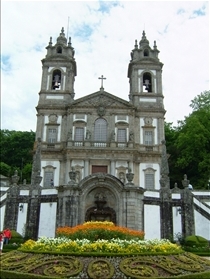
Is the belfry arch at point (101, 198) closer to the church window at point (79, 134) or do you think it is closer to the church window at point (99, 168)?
the church window at point (99, 168)

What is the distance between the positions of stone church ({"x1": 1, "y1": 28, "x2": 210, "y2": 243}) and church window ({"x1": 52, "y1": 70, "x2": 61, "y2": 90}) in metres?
0.11

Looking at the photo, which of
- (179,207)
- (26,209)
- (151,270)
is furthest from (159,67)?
(151,270)

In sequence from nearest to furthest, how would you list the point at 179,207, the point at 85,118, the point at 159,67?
the point at 179,207, the point at 85,118, the point at 159,67

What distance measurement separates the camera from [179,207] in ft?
78.9

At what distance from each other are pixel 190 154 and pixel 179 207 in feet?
38.4

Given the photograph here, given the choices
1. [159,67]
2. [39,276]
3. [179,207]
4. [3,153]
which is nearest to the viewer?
[39,276]

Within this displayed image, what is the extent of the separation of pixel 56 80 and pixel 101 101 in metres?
6.24

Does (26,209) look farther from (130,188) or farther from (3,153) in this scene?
(3,153)

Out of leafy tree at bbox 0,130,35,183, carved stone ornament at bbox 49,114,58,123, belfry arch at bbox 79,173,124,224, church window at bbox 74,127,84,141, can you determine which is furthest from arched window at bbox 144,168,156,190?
leafy tree at bbox 0,130,35,183

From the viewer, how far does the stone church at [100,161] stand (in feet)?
74.5

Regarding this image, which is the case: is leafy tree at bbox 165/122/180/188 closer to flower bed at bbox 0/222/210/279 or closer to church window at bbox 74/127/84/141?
church window at bbox 74/127/84/141

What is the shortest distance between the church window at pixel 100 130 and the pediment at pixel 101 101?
5.47ft

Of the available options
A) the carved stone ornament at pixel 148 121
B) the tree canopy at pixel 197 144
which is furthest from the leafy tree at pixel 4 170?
the tree canopy at pixel 197 144

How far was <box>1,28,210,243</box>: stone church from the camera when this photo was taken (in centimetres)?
2272
